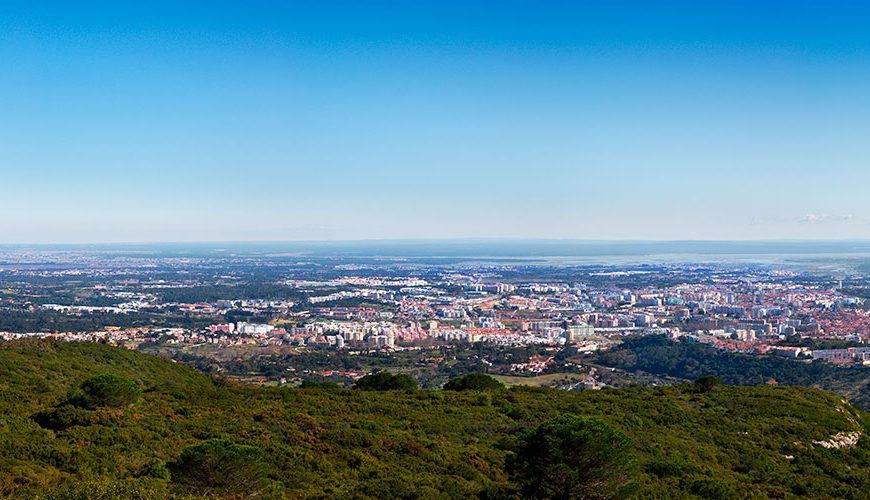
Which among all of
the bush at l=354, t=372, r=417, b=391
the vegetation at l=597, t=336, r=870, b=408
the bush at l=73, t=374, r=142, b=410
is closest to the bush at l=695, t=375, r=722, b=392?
the bush at l=354, t=372, r=417, b=391

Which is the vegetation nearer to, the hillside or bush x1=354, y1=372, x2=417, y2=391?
the hillside

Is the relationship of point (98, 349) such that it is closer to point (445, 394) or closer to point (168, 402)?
point (168, 402)

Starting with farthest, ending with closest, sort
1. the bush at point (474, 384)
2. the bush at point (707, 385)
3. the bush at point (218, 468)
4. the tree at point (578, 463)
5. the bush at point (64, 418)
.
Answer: the bush at point (474, 384) < the bush at point (707, 385) < the bush at point (64, 418) < the bush at point (218, 468) < the tree at point (578, 463)

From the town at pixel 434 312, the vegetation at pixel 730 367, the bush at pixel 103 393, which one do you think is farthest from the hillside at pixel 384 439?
the town at pixel 434 312

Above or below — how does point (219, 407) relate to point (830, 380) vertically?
above

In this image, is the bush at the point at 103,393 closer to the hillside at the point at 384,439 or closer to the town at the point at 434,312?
the hillside at the point at 384,439

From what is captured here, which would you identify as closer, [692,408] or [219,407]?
[219,407]

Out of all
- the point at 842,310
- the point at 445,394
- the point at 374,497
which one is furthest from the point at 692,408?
the point at 842,310
